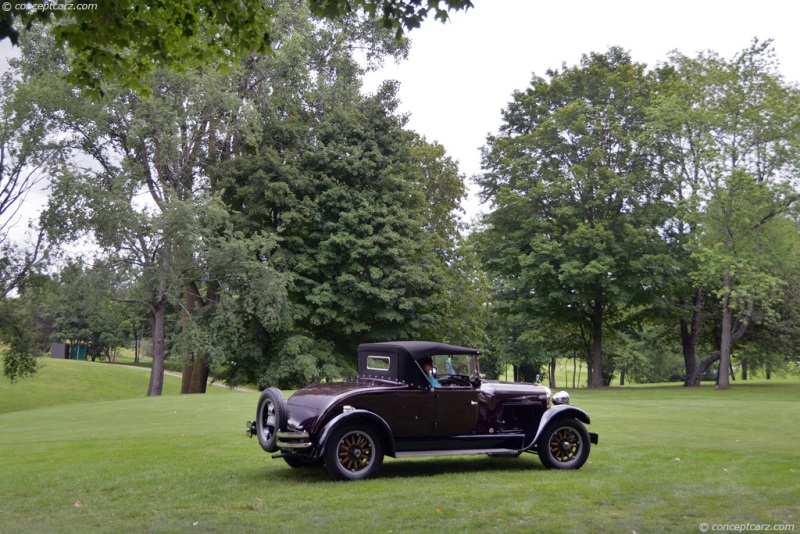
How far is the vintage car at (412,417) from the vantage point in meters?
9.88

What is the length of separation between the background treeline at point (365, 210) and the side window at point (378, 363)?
934 inches

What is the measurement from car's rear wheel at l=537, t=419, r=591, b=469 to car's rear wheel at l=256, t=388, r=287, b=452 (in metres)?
4.04

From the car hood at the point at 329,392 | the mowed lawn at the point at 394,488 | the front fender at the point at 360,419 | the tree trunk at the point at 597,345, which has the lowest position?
the mowed lawn at the point at 394,488

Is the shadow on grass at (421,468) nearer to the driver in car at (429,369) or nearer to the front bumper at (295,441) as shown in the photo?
the front bumper at (295,441)

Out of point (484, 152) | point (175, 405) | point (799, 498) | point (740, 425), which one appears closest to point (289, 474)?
point (799, 498)

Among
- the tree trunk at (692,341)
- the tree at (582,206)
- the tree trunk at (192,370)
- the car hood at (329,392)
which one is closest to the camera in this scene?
the car hood at (329,392)

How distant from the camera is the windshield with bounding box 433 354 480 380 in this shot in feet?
36.6

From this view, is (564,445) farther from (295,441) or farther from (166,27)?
(166,27)

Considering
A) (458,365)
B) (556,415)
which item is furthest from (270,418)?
(556,415)

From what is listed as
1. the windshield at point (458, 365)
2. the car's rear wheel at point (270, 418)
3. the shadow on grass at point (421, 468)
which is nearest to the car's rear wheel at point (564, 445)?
the shadow on grass at point (421, 468)

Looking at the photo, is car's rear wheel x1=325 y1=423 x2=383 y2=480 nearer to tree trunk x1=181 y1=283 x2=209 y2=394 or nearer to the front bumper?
the front bumper

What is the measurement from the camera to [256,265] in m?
35.3

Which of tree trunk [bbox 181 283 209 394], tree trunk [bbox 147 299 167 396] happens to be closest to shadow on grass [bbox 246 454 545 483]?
tree trunk [bbox 147 299 167 396]

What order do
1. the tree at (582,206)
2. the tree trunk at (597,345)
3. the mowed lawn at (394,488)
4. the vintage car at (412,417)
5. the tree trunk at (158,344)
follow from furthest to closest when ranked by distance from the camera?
1. the tree trunk at (597,345)
2. the tree at (582,206)
3. the tree trunk at (158,344)
4. the vintage car at (412,417)
5. the mowed lawn at (394,488)
